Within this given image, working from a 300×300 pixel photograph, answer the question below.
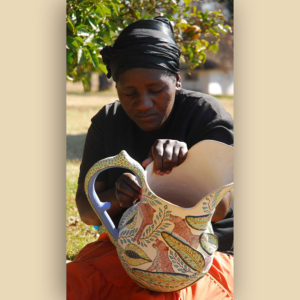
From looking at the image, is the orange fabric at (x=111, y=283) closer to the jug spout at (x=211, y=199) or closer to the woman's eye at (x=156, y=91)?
the jug spout at (x=211, y=199)

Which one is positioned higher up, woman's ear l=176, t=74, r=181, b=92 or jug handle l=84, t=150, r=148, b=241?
woman's ear l=176, t=74, r=181, b=92

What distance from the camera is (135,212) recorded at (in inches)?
56.6

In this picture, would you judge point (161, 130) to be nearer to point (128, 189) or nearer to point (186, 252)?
point (128, 189)

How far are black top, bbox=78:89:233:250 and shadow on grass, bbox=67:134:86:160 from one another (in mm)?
69

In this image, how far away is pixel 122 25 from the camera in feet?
6.39

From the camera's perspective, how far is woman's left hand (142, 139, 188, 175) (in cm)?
142

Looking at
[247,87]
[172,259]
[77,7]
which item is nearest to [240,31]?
[247,87]

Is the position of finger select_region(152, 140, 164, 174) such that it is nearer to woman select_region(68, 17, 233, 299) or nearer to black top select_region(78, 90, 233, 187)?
woman select_region(68, 17, 233, 299)

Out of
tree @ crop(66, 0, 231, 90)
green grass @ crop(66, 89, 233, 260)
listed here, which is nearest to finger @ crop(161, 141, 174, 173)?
green grass @ crop(66, 89, 233, 260)

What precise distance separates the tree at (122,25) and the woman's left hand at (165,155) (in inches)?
22.6

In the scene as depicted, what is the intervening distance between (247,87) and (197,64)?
29 centimetres

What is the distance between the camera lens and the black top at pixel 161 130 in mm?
1632

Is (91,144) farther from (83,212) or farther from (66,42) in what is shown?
(66,42)

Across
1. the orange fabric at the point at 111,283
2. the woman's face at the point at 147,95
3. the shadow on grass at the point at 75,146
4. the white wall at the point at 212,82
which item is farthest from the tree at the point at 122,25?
the orange fabric at the point at 111,283
